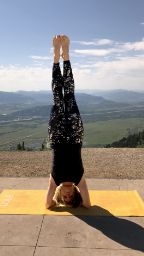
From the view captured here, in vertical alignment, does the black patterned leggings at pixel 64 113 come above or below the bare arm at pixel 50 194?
above

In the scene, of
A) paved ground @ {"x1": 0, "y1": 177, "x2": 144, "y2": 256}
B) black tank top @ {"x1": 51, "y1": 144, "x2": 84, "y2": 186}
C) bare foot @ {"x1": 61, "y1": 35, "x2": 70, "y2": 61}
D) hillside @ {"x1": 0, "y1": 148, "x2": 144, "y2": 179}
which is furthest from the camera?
hillside @ {"x1": 0, "y1": 148, "x2": 144, "y2": 179}

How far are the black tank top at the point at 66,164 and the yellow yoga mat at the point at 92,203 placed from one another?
52cm

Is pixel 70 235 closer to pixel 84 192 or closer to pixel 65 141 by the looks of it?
pixel 84 192

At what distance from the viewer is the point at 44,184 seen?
25.6 feet

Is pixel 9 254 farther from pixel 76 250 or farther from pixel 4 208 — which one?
pixel 4 208

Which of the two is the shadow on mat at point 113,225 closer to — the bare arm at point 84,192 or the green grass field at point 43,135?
the bare arm at point 84,192

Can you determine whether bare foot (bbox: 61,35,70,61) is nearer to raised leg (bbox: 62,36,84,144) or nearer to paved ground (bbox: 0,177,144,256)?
raised leg (bbox: 62,36,84,144)

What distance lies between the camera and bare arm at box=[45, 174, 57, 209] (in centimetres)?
583

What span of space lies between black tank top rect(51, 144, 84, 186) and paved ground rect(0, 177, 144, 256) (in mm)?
629

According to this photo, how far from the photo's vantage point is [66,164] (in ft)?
19.2

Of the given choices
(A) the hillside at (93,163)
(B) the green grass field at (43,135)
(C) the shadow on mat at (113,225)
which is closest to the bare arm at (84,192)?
(C) the shadow on mat at (113,225)

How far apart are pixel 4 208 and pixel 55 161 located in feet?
3.84

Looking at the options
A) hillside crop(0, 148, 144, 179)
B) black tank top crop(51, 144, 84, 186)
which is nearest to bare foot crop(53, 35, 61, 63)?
black tank top crop(51, 144, 84, 186)

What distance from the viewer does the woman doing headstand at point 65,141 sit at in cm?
579
